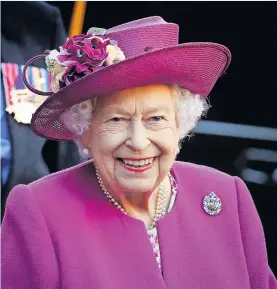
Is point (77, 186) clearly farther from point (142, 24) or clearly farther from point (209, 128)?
point (209, 128)

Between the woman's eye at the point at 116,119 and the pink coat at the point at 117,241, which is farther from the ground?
the woman's eye at the point at 116,119

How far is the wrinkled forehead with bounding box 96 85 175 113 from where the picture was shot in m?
2.13

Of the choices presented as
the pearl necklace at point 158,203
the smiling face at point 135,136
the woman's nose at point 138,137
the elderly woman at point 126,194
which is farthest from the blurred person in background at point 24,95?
the woman's nose at point 138,137

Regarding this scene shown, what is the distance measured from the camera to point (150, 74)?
2084mm

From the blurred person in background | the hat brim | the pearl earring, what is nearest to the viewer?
the hat brim

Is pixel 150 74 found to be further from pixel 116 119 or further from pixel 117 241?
pixel 117 241

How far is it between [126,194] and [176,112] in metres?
0.35

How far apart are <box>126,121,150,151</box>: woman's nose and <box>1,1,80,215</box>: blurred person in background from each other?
1.53 m

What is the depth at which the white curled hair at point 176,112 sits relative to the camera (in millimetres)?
2201

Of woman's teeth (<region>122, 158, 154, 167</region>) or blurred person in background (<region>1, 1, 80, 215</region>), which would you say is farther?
blurred person in background (<region>1, 1, 80, 215</region>)

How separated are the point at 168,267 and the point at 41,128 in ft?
2.32

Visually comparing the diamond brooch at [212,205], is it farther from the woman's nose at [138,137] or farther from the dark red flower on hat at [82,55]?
the dark red flower on hat at [82,55]

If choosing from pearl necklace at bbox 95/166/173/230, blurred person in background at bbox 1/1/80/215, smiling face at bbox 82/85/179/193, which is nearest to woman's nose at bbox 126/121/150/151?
smiling face at bbox 82/85/179/193

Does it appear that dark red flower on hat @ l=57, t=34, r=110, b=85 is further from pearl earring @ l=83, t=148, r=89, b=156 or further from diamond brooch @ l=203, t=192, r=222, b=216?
diamond brooch @ l=203, t=192, r=222, b=216
